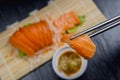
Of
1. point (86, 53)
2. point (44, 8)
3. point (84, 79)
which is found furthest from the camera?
point (44, 8)

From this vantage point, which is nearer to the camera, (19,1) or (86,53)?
(86,53)

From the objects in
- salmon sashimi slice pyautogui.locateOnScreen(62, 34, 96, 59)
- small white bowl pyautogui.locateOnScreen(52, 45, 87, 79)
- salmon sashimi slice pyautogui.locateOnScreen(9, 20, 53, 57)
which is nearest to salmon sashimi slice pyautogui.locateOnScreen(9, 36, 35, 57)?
salmon sashimi slice pyautogui.locateOnScreen(9, 20, 53, 57)

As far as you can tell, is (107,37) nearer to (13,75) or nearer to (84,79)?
(84,79)

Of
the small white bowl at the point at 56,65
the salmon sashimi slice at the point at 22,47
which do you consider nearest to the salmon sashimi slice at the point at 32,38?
the salmon sashimi slice at the point at 22,47

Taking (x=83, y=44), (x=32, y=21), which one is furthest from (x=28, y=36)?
(x=83, y=44)

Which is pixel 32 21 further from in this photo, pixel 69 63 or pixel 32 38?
pixel 69 63

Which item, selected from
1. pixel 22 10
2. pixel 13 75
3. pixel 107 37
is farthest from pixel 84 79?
pixel 22 10
